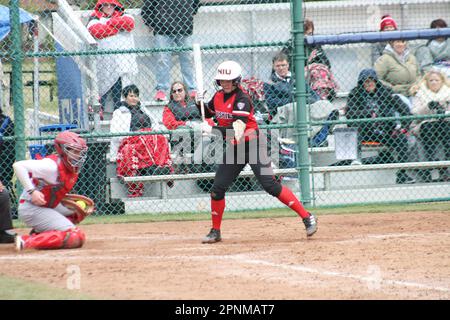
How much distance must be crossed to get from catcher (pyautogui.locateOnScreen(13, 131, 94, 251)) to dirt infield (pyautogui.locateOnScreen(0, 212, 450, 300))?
0.17 meters

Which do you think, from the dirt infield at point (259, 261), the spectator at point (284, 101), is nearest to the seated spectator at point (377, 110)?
the spectator at point (284, 101)

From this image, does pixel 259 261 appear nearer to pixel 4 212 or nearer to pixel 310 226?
pixel 310 226

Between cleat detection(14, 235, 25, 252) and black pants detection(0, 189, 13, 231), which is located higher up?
black pants detection(0, 189, 13, 231)

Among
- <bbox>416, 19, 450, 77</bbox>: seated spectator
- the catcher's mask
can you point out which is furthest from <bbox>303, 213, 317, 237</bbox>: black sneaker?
<bbox>416, 19, 450, 77</bbox>: seated spectator

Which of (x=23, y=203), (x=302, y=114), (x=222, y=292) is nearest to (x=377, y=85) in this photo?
(x=302, y=114)

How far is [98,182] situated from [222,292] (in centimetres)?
577

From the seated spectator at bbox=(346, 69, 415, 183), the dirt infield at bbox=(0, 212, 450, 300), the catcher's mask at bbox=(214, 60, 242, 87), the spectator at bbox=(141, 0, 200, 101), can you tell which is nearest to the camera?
the dirt infield at bbox=(0, 212, 450, 300)

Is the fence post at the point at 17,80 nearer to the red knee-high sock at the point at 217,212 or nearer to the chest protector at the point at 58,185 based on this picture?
the chest protector at the point at 58,185

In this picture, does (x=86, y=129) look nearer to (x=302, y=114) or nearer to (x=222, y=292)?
(x=302, y=114)

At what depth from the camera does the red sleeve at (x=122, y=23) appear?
1281cm

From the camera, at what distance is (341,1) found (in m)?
15.0

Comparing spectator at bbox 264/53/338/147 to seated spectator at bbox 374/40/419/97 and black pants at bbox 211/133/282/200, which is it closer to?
seated spectator at bbox 374/40/419/97

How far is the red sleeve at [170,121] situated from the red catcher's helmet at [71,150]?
10.5ft

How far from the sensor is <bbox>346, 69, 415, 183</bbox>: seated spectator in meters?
12.6
